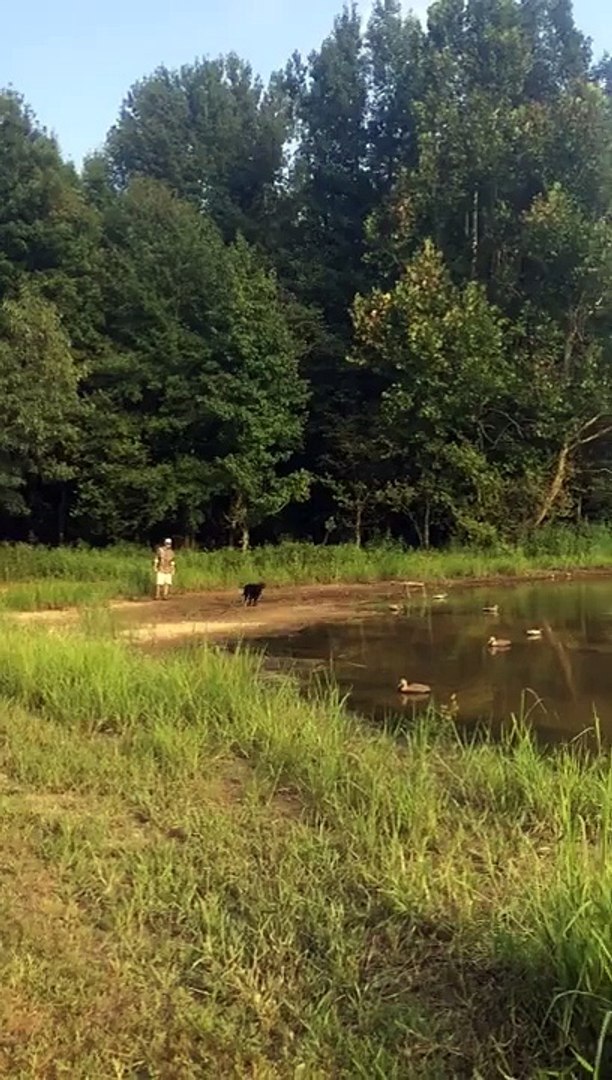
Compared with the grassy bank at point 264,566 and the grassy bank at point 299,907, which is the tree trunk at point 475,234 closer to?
the grassy bank at point 264,566

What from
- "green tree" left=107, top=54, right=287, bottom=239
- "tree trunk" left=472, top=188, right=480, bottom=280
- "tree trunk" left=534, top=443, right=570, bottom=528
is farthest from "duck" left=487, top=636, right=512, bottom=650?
"green tree" left=107, top=54, right=287, bottom=239

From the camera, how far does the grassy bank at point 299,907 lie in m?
3.39

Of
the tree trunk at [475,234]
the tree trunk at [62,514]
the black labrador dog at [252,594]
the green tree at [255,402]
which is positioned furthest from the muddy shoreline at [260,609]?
the tree trunk at [475,234]

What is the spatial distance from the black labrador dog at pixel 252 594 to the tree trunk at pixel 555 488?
38.7ft

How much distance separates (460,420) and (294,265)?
24.9 feet

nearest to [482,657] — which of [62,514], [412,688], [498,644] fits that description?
[498,644]

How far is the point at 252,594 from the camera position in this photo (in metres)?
19.7

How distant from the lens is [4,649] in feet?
32.2

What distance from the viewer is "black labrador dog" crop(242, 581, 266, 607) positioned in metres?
19.7

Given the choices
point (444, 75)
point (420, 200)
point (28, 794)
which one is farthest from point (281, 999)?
point (444, 75)

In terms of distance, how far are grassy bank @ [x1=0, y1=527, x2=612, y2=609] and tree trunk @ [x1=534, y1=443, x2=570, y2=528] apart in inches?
22.1

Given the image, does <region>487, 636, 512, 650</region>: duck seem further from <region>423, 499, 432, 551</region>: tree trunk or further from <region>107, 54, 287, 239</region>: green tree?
<region>107, 54, 287, 239</region>: green tree

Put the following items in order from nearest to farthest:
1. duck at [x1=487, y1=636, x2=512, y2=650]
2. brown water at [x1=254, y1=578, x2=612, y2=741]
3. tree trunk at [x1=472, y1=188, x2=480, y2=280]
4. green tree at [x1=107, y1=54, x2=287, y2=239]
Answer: brown water at [x1=254, y1=578, x2=612, y2=741] → duck at [x1=487, y1=636, x2=512, y2=650] → tree trunk at [x1=472, y1=188, x2=480, y2=280] → green tree at [x1=107, y1=54, x2=287, y2=239]

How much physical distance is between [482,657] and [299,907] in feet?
31.7
